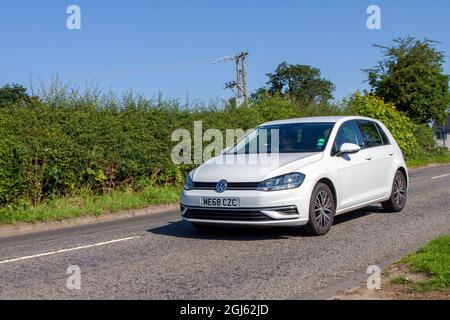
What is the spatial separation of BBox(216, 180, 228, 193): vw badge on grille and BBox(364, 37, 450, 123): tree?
30.9 meters

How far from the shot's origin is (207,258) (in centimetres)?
715

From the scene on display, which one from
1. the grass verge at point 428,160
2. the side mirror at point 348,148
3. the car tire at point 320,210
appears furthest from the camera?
the grass verge at point 428,160

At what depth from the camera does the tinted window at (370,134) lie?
32.7ft

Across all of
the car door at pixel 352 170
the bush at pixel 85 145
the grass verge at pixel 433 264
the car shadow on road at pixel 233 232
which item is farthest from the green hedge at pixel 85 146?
the grass verge at pixel 433 264

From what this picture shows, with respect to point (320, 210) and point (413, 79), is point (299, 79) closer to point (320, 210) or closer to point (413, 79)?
point (413, 79)

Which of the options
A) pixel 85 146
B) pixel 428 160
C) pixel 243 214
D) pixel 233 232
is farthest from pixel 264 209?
pixel 428 160

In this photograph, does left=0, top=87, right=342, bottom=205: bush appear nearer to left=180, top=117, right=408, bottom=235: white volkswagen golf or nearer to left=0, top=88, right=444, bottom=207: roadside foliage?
left=0, top=88, right=444, bottom=207: roadside foliage

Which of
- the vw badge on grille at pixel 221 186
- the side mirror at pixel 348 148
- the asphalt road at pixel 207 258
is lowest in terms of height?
the asphalt road at pixel 207 258

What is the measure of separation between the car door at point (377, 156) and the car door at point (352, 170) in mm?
75

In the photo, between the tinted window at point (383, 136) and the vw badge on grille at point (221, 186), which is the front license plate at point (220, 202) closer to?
the vw badge on grille at point (221, 186)

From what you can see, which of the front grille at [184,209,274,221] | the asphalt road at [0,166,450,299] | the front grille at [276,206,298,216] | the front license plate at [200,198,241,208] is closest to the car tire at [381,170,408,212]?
the asphalt road at [0,166,450,299]

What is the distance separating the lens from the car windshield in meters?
8.85
